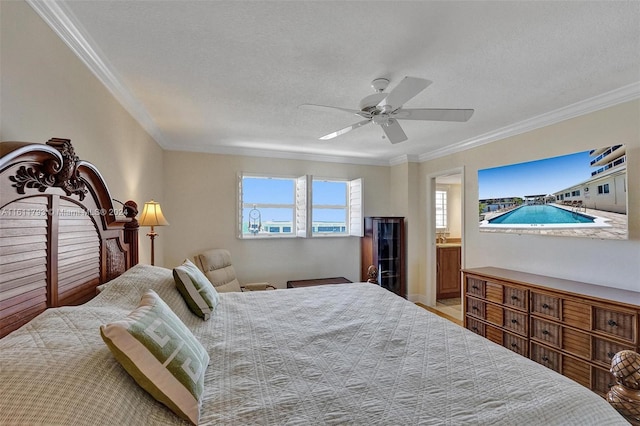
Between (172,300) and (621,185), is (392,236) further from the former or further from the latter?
(172,300)

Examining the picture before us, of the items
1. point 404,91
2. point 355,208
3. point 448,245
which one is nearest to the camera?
point 404,91

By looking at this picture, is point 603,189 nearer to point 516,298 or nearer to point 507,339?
point 516,298

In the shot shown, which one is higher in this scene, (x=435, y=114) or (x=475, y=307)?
(x=435, y=114)

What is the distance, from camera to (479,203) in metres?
3.92

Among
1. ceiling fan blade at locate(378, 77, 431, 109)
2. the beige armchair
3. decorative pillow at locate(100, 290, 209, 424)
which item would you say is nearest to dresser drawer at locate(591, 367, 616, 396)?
ceiling fan blade at locate(378, 77, 431, 109)

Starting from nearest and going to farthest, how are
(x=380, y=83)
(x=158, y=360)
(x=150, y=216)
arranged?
(x=158, y=360) → (x=380, y=83) → (x=150, y=216)

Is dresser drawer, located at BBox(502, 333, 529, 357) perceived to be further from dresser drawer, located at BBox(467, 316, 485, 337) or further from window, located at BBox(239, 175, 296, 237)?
window, located at BBox(239, 175, 296, 237)

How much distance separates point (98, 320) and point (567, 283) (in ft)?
11.7

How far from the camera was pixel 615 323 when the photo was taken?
7.41 ft

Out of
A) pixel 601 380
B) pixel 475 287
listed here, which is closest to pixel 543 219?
pixel 475 287

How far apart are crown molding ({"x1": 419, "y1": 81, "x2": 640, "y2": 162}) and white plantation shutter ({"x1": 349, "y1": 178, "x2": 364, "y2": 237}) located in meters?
1.54

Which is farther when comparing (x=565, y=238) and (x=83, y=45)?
(x=565, y=238)

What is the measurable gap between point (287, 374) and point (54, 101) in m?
1.81

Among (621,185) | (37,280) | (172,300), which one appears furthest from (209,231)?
(621,185)
